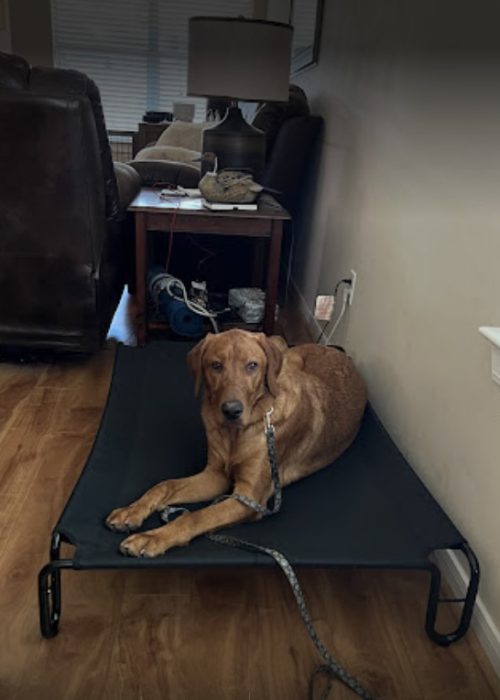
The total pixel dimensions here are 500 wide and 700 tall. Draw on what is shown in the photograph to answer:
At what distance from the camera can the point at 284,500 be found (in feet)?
4.89

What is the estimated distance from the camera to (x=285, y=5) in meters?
4.67

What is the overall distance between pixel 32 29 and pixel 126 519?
20.3 feet

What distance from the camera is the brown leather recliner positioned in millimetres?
1993

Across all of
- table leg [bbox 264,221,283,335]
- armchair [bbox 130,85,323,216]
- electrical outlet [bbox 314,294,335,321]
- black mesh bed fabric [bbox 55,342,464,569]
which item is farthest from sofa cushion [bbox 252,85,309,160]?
black mesh bed fabric [bbox 55,342,464,569]

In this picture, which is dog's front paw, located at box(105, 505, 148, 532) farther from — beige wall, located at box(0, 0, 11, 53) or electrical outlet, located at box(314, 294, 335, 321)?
beige wall, located at box(0, 0, 11, 53)

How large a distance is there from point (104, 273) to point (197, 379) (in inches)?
40.2

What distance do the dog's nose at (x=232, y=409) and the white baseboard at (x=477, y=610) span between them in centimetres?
64

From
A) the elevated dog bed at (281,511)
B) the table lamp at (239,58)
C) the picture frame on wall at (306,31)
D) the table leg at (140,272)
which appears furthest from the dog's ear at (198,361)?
the picture frame on wall at (306,31)

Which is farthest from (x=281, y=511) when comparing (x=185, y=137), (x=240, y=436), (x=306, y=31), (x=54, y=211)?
(x=185, y=137)

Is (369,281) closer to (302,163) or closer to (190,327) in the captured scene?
(190,327)

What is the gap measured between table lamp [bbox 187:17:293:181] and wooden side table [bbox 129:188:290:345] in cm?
49

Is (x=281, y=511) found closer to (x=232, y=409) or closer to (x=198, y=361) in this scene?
(x=232, y=409)

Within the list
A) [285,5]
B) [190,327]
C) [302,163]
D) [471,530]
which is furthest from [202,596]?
[285,5]

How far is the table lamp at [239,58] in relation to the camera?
8.00ft
